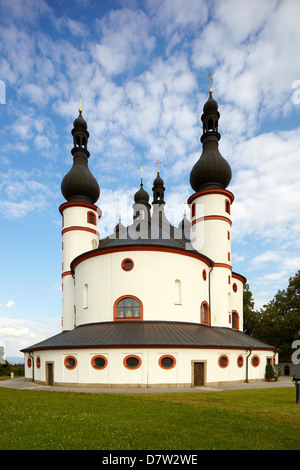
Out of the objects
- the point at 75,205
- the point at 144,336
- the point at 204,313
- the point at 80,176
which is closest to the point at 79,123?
the point at 80,176

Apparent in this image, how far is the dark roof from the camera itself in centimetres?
2148

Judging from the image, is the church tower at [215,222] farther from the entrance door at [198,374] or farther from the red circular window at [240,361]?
the entrance door at [198,374]

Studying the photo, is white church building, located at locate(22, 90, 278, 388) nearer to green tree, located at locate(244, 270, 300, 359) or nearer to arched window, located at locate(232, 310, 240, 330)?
arched window, located at locate(232, 310, 240, 330)

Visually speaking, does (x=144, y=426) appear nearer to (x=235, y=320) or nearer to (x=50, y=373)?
(x=50, y=373)

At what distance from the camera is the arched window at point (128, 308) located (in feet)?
81.4

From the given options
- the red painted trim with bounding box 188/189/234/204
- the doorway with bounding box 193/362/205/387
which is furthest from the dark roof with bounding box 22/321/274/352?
the red painted trim with bounding box 188/189/234/204

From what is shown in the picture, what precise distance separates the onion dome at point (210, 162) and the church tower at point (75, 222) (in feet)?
34.2

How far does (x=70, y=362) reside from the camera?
22.3 metres

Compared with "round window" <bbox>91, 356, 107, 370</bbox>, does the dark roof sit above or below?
above

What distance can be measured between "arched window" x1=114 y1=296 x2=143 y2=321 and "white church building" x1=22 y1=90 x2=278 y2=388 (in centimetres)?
7

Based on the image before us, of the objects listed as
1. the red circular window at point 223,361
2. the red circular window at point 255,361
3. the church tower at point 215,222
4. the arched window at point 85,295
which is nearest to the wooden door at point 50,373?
the arched window at point 85,295

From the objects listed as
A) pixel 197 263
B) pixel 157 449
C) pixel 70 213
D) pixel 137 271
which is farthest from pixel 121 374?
pixel 70 213

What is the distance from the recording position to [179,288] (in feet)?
86.4
